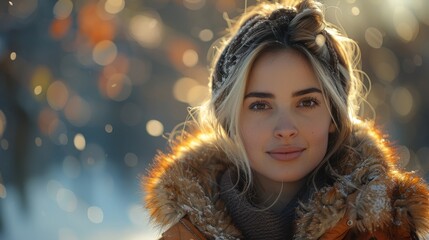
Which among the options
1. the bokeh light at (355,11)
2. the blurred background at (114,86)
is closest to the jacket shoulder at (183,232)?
the blurred background at (114,86)

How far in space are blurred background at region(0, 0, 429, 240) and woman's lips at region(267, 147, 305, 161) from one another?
220 inches

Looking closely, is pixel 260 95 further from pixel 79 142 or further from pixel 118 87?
pixel 118 87

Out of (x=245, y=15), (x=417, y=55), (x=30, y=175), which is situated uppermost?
(x=30, y=175)

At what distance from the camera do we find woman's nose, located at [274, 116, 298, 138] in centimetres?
245

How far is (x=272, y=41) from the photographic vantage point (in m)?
2.60

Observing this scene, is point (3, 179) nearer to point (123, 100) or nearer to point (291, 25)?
point (123, 100)

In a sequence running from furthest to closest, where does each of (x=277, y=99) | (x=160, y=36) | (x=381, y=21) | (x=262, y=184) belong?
(x=160, y=36) < (x=381, y=21) < (x=262, y=184) < (x=277, y=99)

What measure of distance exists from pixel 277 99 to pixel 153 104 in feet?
33.1

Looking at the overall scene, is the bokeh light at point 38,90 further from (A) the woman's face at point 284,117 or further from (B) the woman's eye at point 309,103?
(B) the woman's eye at point 309,103

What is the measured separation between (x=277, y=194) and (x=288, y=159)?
0.24 meters

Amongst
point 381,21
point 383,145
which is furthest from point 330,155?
point 381,21

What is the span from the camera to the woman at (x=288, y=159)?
2344mm

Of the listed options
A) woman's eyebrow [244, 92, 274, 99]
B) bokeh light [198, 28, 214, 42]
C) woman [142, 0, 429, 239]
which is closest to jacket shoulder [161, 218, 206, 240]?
woman [142, 0, 429, 239]

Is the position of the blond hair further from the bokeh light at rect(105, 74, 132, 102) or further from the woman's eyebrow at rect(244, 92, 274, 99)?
the bokeh light at rect(105, 74, 132, 102)
